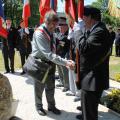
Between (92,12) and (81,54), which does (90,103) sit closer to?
(81,54)

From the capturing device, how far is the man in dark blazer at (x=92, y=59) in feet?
17.2

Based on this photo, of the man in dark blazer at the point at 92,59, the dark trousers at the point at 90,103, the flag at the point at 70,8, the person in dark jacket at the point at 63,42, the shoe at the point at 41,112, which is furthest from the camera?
the person in dark jacket at the point at 63,42

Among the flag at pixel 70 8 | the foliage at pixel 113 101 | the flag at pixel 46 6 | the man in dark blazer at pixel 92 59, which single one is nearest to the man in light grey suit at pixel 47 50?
the man in dark blazer at pixel 92 59

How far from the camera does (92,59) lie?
5348 mm

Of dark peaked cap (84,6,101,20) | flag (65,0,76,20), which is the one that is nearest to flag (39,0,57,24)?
flag (65,0,76,20)

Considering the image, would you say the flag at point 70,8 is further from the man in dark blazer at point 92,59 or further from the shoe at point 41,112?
the man in dark blazer at point 92,59

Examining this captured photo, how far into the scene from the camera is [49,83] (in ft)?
24.3

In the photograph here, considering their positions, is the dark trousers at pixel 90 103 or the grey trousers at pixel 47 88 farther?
the grey trousers at pixel 47 88

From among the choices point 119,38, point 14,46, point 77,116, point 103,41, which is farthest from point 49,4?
point 119,38

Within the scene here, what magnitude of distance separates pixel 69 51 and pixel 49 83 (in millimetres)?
1900

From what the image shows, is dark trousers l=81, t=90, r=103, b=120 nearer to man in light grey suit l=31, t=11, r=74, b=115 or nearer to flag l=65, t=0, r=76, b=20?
man in light grey suit l=31, t=11, r=74, b=115

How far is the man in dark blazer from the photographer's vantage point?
5.25 m

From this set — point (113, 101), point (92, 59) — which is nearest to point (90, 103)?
point (92, 59)

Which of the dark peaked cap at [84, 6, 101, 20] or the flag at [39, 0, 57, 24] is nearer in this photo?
the dark peaked cap at [84, 6, 101, 20]
